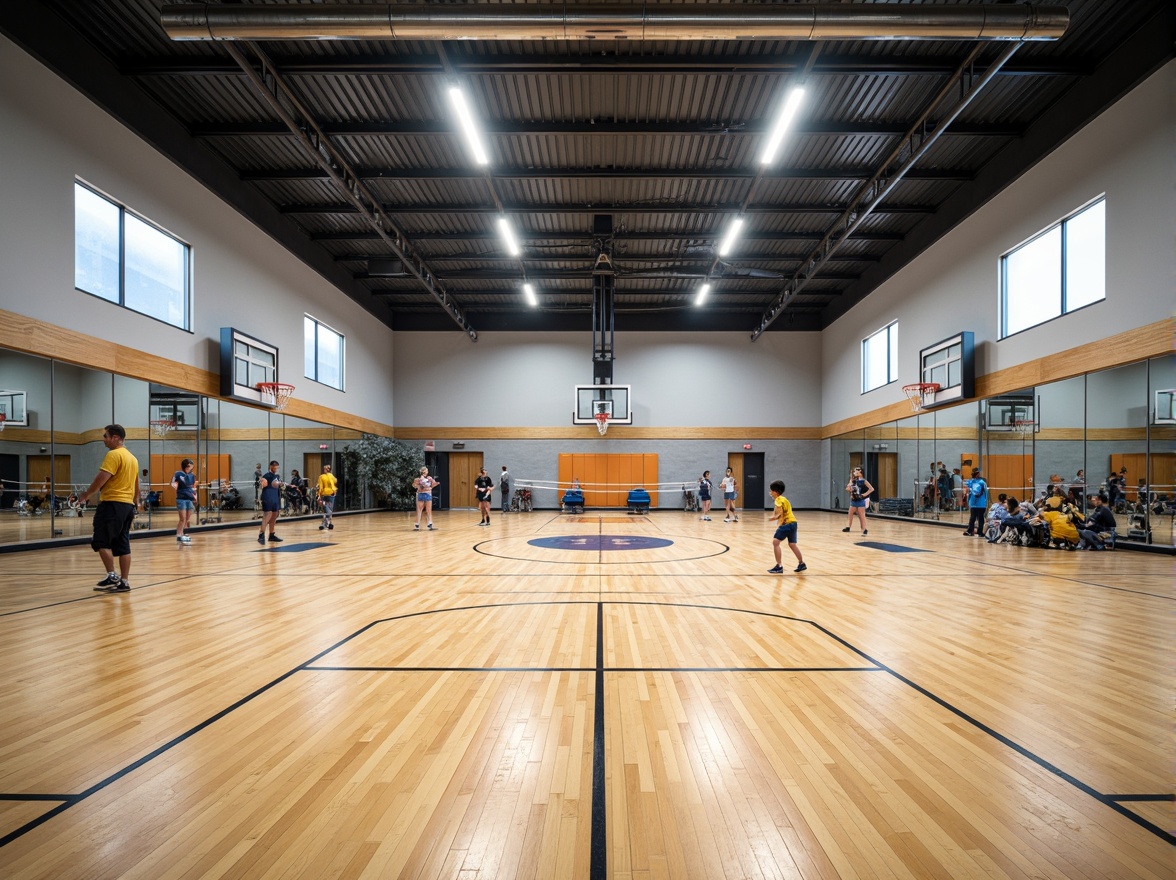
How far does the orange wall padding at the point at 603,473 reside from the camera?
25.6 meters

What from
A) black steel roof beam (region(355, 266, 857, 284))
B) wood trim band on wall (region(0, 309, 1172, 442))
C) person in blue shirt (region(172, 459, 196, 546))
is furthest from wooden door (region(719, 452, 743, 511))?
person in blue shirt (region(172, 459, 196, 546))

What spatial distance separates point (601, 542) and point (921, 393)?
10.3 m

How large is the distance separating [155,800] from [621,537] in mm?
12069

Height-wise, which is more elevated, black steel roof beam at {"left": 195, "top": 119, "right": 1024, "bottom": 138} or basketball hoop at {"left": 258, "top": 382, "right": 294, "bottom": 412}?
black steel roof beam at {"left": 195, "top": 119, "right": 1024, "bottom": 138}

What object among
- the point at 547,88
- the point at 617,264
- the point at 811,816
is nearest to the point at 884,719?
the point at 811,816

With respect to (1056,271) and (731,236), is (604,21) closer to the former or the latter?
(731,236)

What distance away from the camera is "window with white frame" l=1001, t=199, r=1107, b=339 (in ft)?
37.2

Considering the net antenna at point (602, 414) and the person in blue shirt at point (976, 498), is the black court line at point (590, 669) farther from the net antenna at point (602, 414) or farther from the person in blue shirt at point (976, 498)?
the net antenna at point (602, 414)

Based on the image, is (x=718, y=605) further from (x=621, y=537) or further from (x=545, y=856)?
(x=621, y=537)

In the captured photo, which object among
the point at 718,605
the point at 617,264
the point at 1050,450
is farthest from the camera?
the point at 617,264

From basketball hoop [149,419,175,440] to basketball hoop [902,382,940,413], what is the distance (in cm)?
1848

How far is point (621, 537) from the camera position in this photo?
47.0 ft

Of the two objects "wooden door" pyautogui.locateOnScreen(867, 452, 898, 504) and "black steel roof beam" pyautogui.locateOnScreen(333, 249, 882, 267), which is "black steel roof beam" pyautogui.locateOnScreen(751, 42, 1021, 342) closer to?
"black steel roof beam" pyautogui.locateOnScreen(333, 249, 882, 267)

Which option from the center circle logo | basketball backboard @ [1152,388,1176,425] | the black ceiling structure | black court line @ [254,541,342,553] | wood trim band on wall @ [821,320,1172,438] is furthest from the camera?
the center circle logo
